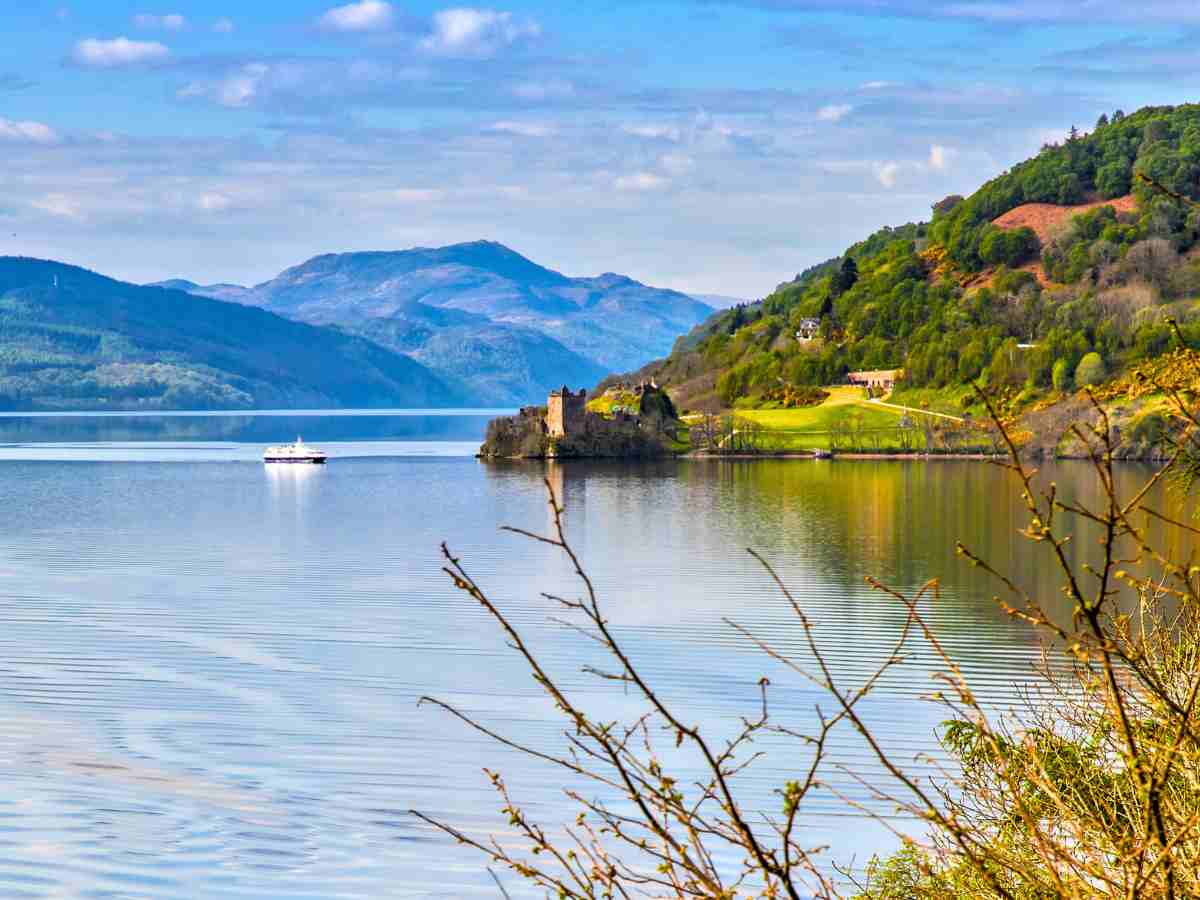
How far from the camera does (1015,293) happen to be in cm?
11544

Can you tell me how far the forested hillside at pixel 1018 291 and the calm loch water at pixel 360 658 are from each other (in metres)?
50.1

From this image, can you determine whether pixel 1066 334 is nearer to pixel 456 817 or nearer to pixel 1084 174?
pixel 1084 174

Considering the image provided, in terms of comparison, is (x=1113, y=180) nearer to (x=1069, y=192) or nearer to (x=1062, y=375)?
(x=1069, y=192)

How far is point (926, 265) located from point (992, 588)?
10084 cm

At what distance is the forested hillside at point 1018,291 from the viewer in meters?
101

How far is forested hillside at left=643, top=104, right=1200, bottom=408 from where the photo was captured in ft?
332

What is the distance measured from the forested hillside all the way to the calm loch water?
50116 mm

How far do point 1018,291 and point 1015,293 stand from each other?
0.26 meters

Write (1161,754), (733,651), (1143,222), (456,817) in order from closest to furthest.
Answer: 1. (1161,754)
2. (456,817)
3. (733,651)
4. (1143,222)

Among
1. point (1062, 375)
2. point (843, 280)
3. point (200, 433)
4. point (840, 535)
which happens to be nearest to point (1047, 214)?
point (843, 280)

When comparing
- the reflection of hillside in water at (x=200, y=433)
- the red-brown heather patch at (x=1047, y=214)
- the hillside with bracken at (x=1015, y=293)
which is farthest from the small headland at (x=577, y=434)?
the red-brown heather patch at (x=1047, y=214)

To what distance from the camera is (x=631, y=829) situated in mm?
13992

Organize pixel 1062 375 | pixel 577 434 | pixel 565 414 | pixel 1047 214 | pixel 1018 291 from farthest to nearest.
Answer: pixel 1047 214, pixel 1018 291, pixel 1062 375, pixel 577 434, pixel 565 414

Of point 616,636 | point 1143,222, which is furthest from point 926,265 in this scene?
point 616,636
